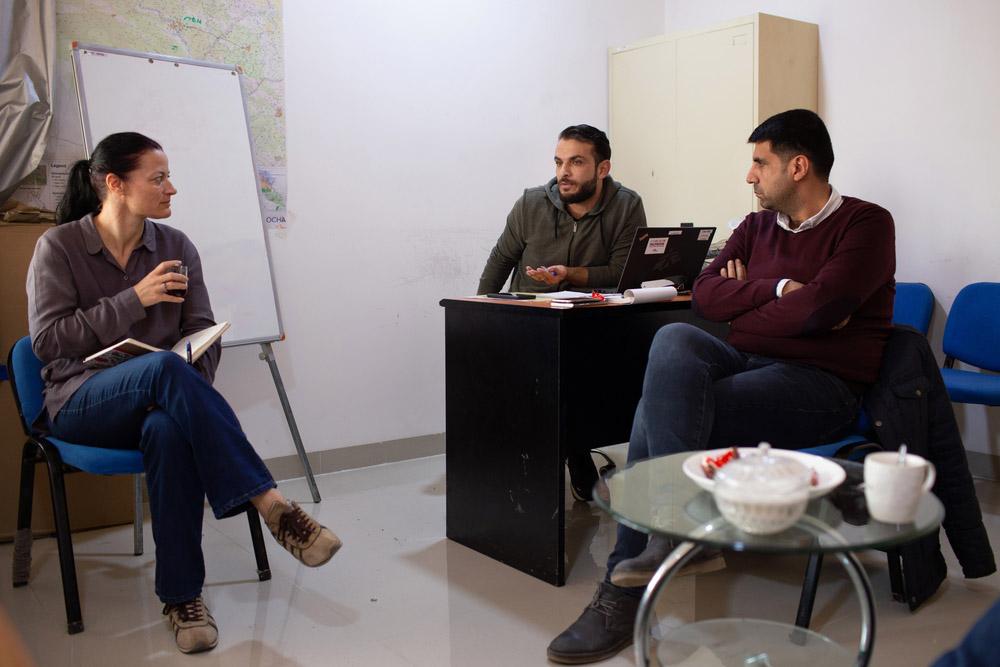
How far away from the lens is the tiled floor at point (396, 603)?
2086 millimetres

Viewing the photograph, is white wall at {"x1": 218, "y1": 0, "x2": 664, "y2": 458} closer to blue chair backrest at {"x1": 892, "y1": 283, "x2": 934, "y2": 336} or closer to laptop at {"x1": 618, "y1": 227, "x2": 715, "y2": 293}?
laptop at {"x1": 618, "y1": 227, "x2": 715, "y2": 293}

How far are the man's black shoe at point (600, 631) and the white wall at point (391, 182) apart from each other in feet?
6.07

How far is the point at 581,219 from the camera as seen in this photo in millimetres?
3285

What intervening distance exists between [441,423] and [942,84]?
2.45 meters

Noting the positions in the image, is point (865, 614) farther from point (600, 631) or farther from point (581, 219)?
point (581, 219)

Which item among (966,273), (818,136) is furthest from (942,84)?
(818,136)

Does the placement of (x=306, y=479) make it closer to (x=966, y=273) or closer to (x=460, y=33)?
(x=460, y=33)

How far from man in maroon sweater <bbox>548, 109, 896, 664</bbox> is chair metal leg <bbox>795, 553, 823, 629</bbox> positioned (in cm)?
22

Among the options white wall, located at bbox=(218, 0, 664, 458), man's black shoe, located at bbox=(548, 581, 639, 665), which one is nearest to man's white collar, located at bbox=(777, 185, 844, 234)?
man's black shoe, located at bbox=(548, 581, 639, 665)

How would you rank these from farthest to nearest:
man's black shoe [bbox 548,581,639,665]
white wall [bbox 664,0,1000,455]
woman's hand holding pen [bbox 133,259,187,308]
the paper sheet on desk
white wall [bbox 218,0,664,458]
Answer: white wall [bbox 218,0,664,458] < white wall [bbox 664,0,1000,455] < the paper sheet on desk < woman's hand holding pen [bbox 133,259,187,308] < man's black shoe [bbox 548,581,639,665]

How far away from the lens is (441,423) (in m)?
4.04

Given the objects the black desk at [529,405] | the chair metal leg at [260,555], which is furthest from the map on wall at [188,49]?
the chair metal leg at [260,555]

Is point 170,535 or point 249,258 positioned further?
point 249,258

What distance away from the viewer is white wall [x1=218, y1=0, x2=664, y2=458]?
141 inches
